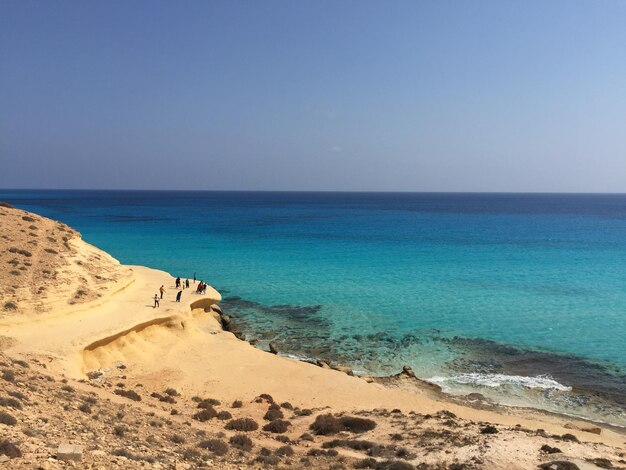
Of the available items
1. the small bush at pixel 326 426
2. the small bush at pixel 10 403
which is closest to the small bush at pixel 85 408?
the small bush at pixel 10 403

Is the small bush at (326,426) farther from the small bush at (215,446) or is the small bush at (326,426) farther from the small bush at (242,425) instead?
the small bush at (215,446)

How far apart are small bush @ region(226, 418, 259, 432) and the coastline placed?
13.4 ft

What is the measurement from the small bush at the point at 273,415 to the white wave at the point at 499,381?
10.3m

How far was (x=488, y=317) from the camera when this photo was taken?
122 feet

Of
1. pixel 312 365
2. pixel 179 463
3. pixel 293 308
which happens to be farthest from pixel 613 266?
pixel 179 463

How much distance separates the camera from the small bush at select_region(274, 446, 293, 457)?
15275mm

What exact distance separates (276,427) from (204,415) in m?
3.12

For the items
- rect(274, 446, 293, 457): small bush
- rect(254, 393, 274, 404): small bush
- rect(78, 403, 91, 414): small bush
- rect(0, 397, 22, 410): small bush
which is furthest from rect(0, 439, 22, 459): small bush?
rect(254, 393, 274, 404): small bush

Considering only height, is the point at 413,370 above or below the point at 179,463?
below

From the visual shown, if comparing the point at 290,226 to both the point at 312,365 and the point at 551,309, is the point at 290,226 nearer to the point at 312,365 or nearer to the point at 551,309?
the point at 551,309

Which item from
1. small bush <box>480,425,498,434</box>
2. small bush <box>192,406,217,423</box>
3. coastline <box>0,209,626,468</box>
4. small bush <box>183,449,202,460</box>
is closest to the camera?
small bush <box>183,449,202,460</box>

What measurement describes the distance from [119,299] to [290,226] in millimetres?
75988

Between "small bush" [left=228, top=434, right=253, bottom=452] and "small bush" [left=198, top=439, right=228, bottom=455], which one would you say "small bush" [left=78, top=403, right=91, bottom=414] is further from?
"small bush" [left=228, top=434, right=253, bottom=452]

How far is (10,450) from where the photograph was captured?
9.68 m
